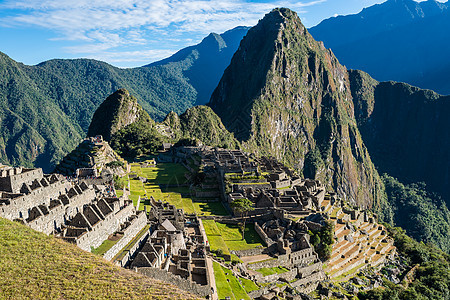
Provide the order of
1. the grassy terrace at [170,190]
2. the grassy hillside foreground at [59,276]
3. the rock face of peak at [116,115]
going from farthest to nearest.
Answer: the rock face of peak at [116,115] < the grassy terrace at [170,190] < the grassy hillside foreground at [59,276]

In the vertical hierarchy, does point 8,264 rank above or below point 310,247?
above

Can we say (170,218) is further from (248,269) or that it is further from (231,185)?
(231,185)

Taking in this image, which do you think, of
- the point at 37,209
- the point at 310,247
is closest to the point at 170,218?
the point at 37,209

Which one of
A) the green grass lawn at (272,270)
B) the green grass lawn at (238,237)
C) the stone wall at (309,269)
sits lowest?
the stone wall at (309,269)

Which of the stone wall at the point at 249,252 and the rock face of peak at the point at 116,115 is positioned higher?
the rock face of peak at the point at 116,115

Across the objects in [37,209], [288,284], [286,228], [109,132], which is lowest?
[288,284]

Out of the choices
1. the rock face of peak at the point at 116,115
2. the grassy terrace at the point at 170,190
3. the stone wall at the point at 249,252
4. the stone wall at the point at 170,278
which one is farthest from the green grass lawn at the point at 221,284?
the rock face of peak at the point at 116,115

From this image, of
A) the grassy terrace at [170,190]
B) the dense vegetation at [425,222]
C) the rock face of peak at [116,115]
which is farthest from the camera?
the dense vegetation at [425,222]

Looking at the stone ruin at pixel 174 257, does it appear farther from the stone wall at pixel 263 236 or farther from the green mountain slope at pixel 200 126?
the green mountain slope at pixel 200 126

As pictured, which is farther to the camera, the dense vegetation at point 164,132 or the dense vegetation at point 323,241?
the dense vegetation at point 164,132
